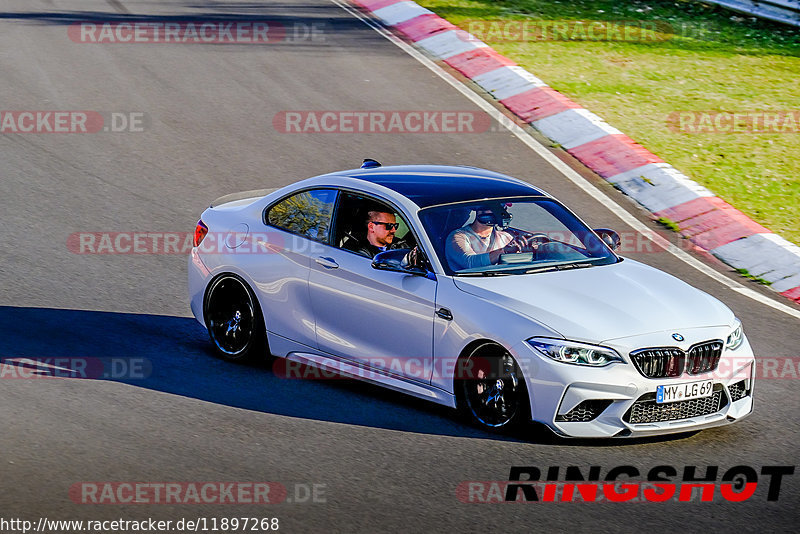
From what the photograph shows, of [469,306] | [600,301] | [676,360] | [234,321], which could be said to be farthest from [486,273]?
[234,321]

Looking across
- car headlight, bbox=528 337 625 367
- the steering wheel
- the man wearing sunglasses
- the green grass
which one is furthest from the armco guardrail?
car headlight, bbox=528 337 625 367

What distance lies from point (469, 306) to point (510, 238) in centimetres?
102

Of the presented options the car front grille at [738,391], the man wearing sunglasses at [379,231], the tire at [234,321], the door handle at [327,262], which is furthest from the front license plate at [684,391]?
the tire at [234,321]

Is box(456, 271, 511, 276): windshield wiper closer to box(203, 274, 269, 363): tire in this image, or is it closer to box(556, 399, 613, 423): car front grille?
box(556, 399, 613, 423): car front grille

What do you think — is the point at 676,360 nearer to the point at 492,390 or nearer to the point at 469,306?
the point at 492,390

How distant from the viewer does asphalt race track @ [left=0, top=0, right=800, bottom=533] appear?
665 centimetres

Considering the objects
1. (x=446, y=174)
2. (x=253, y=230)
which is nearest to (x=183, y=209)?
(x=253, y=230)

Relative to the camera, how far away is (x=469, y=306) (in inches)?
305

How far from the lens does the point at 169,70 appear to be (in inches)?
710

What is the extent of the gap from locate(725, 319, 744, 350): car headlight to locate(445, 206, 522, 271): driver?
5.29ft

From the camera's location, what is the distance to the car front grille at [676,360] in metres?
7.38

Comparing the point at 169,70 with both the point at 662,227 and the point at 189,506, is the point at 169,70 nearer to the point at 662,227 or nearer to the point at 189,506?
the point at 662,227

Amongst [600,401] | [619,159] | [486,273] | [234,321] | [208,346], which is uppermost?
[486,273]

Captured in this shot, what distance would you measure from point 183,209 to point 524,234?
17.9 ft
